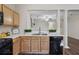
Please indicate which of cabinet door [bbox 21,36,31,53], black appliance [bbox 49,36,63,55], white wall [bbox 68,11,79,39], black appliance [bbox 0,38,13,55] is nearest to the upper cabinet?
black appliance [bbox 0,38,13,55]

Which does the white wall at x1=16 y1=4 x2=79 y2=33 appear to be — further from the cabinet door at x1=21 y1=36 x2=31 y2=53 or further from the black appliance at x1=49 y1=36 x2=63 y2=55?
the black appliance at x1=49 y1=36 x2=63 y2=55

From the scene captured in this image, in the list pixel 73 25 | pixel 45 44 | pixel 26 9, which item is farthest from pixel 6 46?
pixel 73 25

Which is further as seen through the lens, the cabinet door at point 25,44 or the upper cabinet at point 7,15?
the cabinet door at point 25,44

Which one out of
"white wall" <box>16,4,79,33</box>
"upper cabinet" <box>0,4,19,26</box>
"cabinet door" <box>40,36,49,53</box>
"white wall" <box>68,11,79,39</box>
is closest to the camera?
"upper cabinet" <box>0,4,19,26</box>

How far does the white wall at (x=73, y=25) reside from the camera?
8.75 m

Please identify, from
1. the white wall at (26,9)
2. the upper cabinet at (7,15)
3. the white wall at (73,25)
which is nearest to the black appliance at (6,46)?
the upper cabinet at (7,15)

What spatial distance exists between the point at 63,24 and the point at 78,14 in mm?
2366

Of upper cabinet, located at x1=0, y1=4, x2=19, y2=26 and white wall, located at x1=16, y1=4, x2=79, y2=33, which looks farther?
white wall, located at x1=16, y1=4, x2=79, y2=33

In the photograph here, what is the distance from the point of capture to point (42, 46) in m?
5.43

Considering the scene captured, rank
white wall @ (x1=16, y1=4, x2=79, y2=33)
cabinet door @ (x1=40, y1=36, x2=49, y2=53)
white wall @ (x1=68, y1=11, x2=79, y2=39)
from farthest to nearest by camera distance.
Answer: white wall @ (x1=68, y1=11, x2=79, y2=39) < white wall @ (x1=16, y1=4, x2=79, y2=33) < cabinet door @ (x1=40, y1=36, x2=49, y2=53)

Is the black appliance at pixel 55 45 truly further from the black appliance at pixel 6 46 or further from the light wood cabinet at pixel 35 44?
the black appliance at pixel 6 46

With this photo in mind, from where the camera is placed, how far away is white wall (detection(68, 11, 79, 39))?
8.75m

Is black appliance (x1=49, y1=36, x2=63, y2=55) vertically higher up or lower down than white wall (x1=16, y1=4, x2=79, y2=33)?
lower down
